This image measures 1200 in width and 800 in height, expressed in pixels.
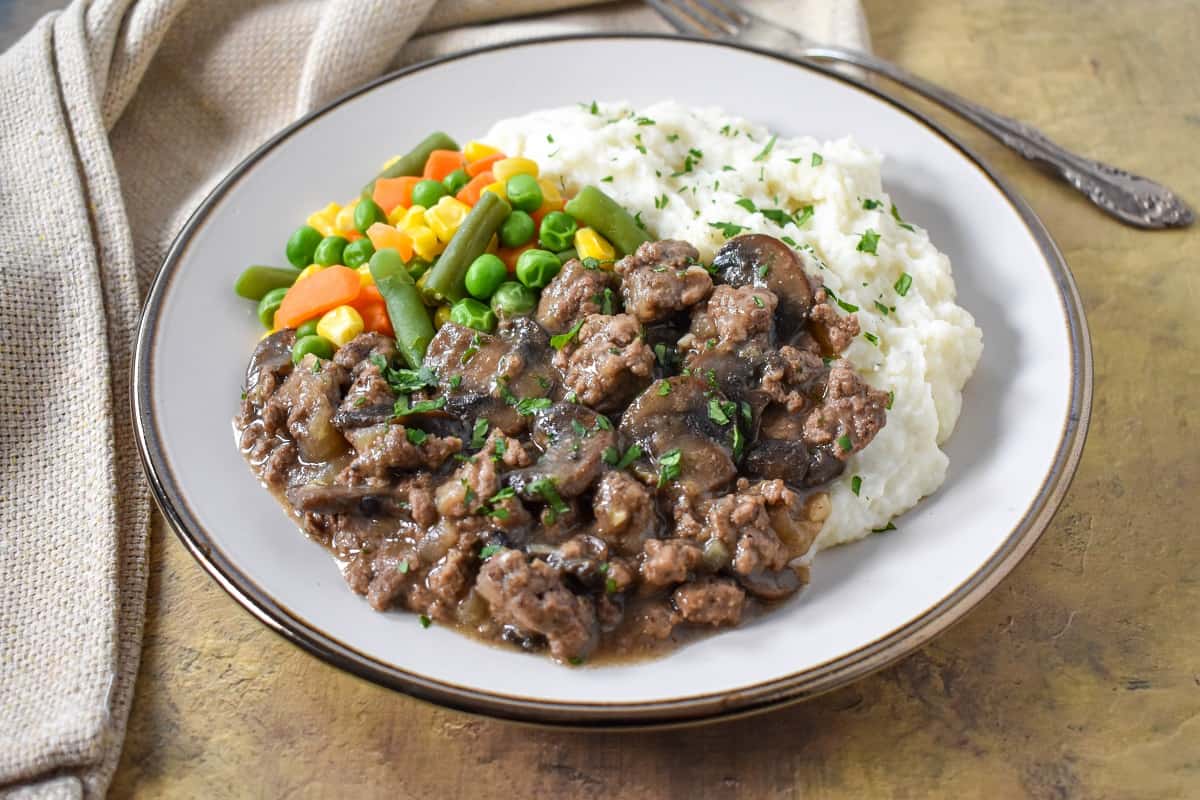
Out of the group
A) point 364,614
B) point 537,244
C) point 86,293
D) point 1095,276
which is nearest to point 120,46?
point 86,293

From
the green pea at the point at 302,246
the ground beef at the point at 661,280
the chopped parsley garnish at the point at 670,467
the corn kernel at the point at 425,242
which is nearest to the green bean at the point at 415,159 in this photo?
the green pea at the point at 302,246

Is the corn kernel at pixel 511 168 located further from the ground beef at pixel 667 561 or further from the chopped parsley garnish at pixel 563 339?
the ground beef at pixel 667 561

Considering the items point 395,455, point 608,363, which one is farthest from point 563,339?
point 395,455

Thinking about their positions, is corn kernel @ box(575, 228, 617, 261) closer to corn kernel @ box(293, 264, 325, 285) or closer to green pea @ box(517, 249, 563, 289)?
green pea @ box(517, 249, 563, 289)

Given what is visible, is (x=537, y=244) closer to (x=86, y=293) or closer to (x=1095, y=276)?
(x=86, y=293)

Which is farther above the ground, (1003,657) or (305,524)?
(305,524)

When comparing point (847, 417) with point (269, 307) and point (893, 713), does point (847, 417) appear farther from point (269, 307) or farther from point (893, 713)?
point (269, 307)

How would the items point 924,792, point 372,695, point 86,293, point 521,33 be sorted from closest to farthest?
1. point 924,792
2. point 372,695
3. point 86,293
4. point 521,33
